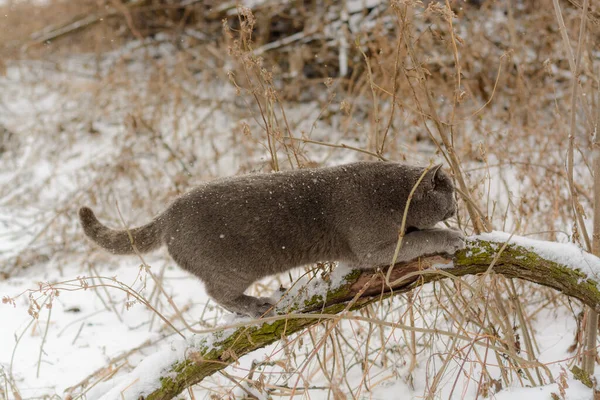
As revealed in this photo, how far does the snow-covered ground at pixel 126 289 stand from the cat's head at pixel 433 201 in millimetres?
482

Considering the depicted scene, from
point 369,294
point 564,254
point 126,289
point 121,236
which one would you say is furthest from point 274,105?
point 564,254

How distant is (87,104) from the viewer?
25.3ft

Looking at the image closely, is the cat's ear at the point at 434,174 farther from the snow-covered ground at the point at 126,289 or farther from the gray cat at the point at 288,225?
the snow-covered ground at the point at 126,289

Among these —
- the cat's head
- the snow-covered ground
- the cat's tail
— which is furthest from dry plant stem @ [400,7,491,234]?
the cat's tail

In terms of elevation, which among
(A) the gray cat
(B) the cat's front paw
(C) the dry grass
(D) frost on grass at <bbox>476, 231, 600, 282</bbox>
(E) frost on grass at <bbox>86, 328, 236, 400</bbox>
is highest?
(C) the dry grass

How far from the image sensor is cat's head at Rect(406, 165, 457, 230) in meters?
2.70

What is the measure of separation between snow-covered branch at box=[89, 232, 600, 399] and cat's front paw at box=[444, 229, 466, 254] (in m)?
0.05

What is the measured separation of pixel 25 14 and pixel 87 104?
3.18m

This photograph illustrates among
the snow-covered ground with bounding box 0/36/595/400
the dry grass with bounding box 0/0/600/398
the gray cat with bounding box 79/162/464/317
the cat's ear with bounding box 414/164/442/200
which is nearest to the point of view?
the gray cat with bounding box 79/162/464/317

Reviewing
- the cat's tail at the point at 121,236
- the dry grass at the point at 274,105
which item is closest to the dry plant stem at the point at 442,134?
the dry grass at the point at 274,105

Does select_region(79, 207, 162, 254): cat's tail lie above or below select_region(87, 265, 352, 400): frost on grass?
above

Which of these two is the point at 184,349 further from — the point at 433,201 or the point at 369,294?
the point at 433,201

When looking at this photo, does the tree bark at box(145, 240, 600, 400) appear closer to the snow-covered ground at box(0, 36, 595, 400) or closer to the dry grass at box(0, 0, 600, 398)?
the snow-covered ground at box(0, 36, 595, 400)

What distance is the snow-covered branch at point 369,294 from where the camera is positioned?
244 cm
